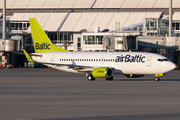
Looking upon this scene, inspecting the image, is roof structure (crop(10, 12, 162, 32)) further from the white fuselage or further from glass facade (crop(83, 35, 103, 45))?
the white fuselage

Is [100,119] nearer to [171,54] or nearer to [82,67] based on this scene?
[82,67]

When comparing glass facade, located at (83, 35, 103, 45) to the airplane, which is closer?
the airplane

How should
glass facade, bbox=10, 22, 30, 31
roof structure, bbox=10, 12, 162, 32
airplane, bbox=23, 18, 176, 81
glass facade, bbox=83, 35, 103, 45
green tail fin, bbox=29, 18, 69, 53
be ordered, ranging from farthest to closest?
glass facade, bbox=10, 22, 30, 31 → roof structure, bbox=10, 12, 162, 32 → glass facade, bbox=83, 35, 103, 45 → green tail fin, bbox=29, 18, 69, 53 → airplane, bbox=23, 18, 176, 81

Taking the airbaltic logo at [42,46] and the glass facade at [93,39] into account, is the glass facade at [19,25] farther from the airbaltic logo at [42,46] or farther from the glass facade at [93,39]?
the airbaltic logo at [42,46]

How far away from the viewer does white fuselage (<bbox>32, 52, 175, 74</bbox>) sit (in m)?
45.8

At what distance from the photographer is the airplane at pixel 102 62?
46.0 m

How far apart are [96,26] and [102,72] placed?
2487 inches

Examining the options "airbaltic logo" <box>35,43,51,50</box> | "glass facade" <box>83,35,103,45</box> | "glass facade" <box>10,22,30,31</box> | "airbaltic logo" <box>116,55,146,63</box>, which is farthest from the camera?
"glass facade" <box>10,22,30,31</box>

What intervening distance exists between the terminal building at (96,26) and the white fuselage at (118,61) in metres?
31.4

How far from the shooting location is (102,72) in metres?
46.2

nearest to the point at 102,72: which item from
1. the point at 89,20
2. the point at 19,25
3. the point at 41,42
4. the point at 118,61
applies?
the point at 118,61
